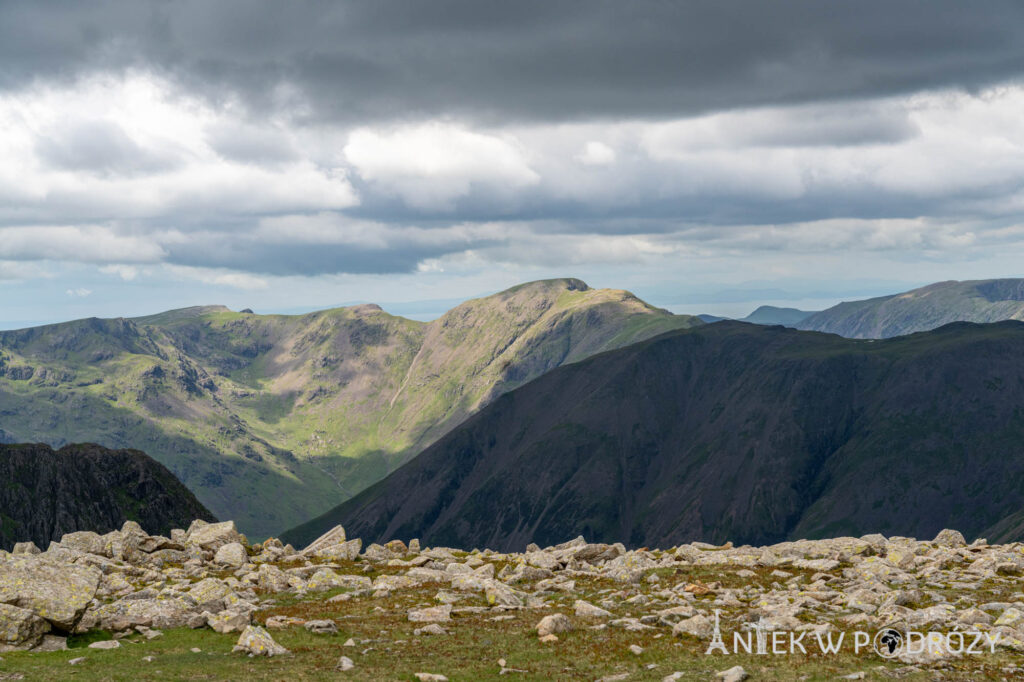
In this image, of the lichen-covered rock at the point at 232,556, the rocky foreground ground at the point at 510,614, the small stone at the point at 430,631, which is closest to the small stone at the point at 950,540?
the rocky foreground ground at the point at 510,614

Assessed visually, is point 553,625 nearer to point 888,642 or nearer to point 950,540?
point 888,642

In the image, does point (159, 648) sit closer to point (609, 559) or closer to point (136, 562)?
point (136, 562)

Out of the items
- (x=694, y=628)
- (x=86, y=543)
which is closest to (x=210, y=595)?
(x=86, y=543)

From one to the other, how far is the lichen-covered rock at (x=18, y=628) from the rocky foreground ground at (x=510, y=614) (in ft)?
0.21

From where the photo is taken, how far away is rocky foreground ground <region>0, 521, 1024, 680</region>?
34625mm

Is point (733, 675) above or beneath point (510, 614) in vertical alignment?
above

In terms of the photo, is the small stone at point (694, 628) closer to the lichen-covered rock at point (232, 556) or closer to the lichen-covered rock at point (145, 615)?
the lichen-covered rock at point (145, 615)

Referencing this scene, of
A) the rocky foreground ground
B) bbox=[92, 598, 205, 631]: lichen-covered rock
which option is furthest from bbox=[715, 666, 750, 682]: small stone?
bbox=[92, 598, 205, 631]: lichen-covered rock

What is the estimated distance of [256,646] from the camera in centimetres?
3756

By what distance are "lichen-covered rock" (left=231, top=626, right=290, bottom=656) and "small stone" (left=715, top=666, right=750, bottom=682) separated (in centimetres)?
1895

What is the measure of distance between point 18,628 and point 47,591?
221cm

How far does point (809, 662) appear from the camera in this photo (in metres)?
34.3

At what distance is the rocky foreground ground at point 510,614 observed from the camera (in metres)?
34.6

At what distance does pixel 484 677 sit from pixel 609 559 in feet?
105
